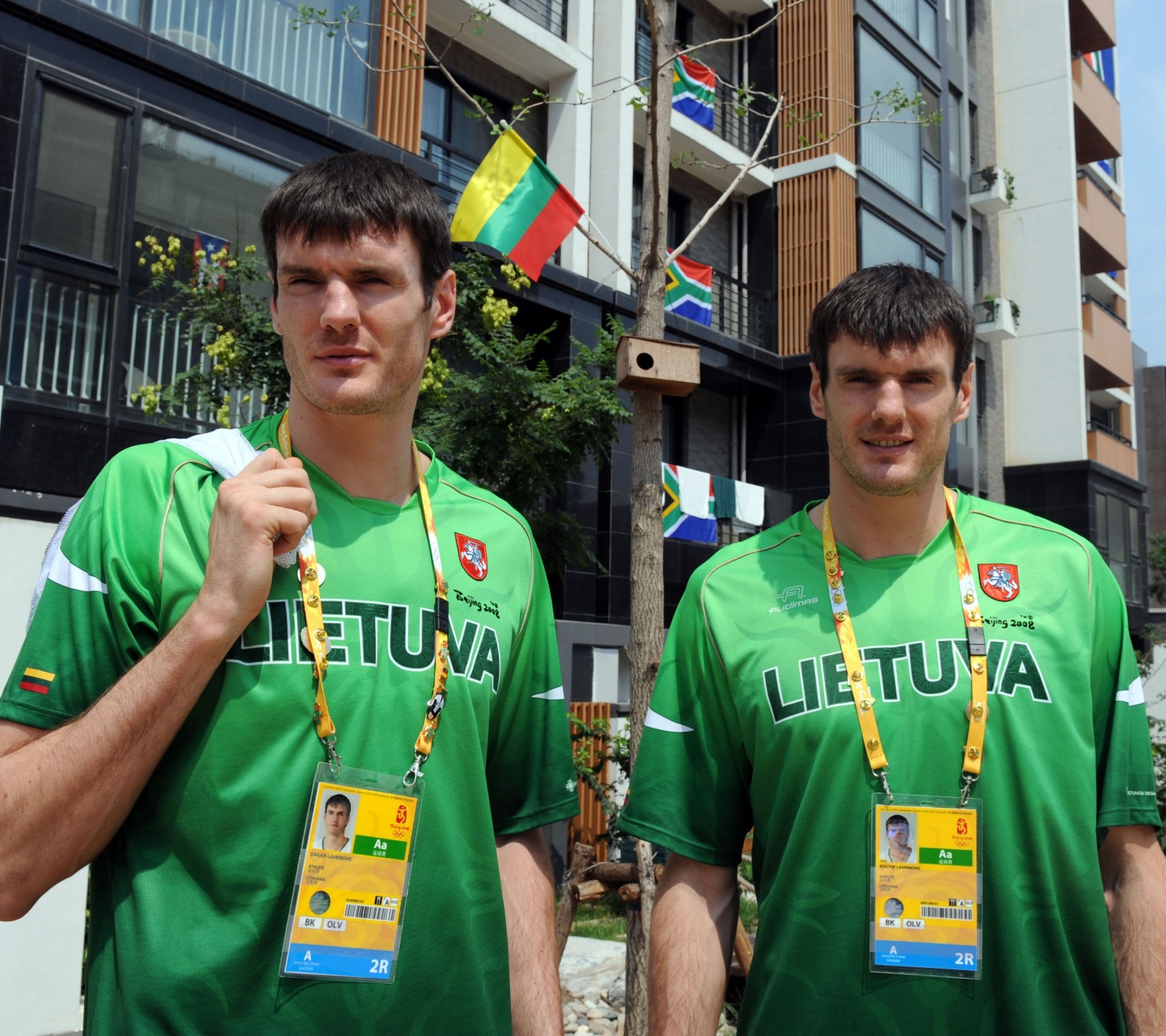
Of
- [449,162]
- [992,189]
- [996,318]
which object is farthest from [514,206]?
[992,189]

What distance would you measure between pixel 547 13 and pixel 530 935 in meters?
16.1

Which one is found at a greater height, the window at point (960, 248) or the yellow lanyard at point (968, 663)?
the window at point (960, 248)

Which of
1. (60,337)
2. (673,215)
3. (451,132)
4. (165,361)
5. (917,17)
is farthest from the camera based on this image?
(917,17)

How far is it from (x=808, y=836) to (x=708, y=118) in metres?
17.1

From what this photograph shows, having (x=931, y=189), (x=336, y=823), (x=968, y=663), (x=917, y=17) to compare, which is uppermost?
(x=917, y=17)

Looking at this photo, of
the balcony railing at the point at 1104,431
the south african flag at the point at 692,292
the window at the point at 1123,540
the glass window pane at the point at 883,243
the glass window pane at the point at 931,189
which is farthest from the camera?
the balcony railing at the point at 1104,431

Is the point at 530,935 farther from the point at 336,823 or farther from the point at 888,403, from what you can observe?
the point at 888,403

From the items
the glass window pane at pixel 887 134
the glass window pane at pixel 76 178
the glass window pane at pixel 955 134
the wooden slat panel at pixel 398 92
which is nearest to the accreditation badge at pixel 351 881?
the glass window pane at pixel 76 178

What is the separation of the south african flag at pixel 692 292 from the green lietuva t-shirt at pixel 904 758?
46.7 ft

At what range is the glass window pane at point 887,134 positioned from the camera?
19.5 metres

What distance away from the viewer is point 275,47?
10.7m

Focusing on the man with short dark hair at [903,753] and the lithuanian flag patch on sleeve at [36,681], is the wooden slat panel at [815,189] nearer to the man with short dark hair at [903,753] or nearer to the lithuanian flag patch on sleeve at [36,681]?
the man with short dark hair at [903,753]

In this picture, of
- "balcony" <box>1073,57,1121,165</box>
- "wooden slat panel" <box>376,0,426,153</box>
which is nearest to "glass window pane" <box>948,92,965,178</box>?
"balcony" <box>1073,57,1121,165</box>

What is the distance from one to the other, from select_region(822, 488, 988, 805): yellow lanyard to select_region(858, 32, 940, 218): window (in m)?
17.9
